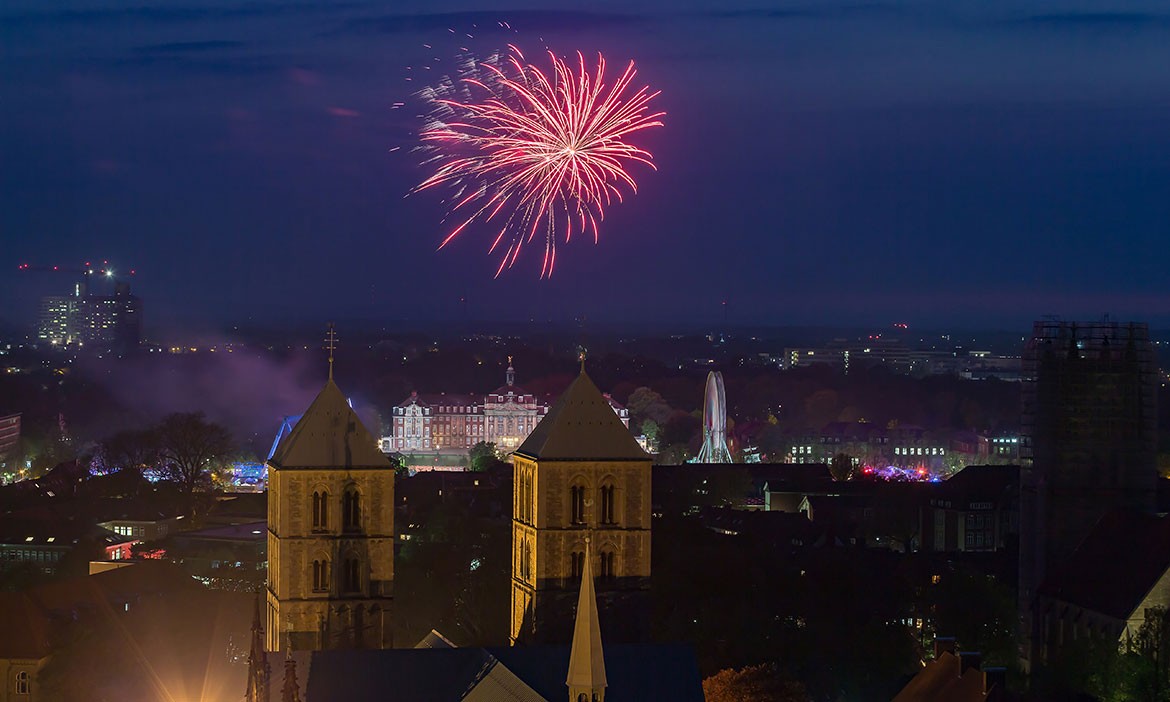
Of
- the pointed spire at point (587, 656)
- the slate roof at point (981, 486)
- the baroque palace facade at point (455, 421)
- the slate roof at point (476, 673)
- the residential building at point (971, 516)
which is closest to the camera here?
Answer: the pointed spire at point (587, 656)

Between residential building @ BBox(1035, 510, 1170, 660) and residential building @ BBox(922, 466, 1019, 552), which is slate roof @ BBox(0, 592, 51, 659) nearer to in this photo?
residential building @ BBox(1035, 510, 1170, 660)

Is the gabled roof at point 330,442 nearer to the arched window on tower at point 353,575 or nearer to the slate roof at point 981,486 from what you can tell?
the arched window on tower at point 353,575

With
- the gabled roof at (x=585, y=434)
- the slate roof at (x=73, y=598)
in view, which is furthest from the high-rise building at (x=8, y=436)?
the gabled roof at (x=585, y=434)

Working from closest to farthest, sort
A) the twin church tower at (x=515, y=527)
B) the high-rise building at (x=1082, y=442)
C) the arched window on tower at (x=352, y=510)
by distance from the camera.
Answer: the twin church tower at (x=515, y=527) → the arched window on tower at (x=352, y=510) → the high-rise building at (x=1082, y=442)

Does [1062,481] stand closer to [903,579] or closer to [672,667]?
[903,579]

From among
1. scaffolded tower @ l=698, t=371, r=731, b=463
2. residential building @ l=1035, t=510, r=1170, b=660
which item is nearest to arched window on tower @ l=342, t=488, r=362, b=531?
residential building @ l=1035, t=510, r=1170, b=660

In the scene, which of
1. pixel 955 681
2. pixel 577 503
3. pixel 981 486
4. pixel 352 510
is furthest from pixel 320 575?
pixel 981 486
